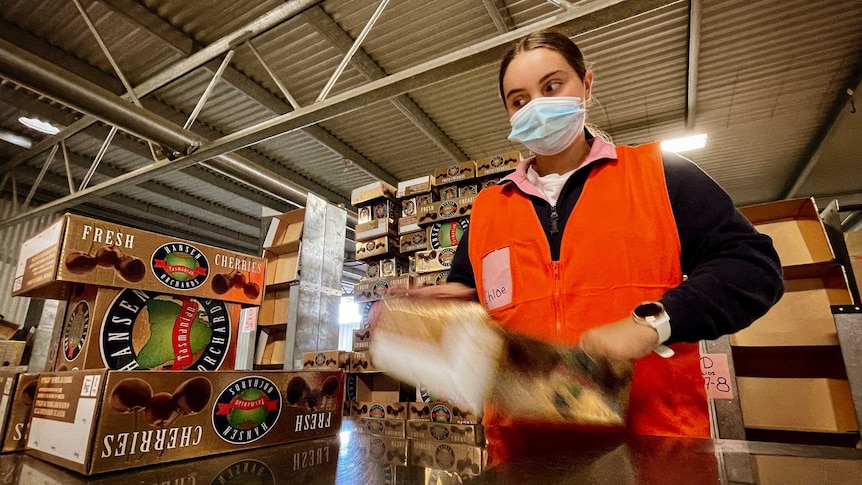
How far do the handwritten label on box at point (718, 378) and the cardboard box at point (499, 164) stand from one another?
1.95 m

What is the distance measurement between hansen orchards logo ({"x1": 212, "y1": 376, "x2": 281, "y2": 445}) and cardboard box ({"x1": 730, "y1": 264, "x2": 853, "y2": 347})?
2.89 m

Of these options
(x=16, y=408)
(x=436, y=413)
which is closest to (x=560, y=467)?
(x=16, y=408)

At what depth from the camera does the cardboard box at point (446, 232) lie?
374cm

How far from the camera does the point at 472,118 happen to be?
5277mm

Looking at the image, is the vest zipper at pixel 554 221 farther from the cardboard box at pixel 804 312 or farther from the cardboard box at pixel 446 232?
the cardboard box at pixel 446 232

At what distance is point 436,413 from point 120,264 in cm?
257

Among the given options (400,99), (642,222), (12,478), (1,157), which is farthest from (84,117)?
(642,222)

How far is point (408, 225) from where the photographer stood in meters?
4.11

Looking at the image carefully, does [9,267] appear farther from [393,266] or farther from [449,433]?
[449,433]

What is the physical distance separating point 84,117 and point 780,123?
825cm

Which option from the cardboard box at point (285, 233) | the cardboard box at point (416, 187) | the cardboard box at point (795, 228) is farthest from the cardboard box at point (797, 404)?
the cardboard box at point (285, 233)

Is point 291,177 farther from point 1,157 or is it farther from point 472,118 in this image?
point 1,157

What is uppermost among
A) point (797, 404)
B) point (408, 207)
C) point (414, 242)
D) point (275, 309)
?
point (408, 207)

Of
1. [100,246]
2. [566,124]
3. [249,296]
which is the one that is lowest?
[249,296]
